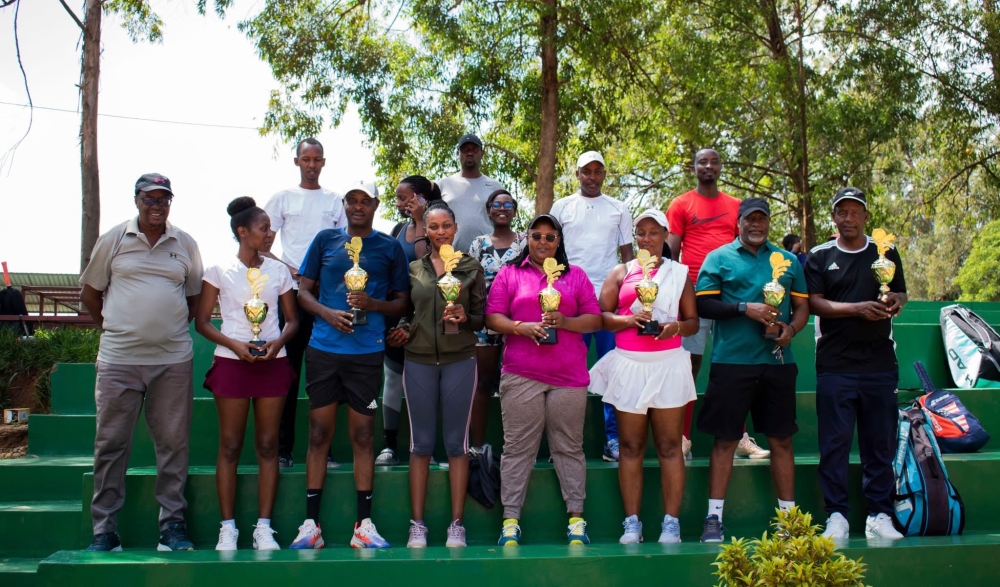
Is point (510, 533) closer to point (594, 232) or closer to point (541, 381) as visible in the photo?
point (541, 381)

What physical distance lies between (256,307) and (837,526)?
3530 millimetres

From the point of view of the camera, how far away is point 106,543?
4520 millimetres

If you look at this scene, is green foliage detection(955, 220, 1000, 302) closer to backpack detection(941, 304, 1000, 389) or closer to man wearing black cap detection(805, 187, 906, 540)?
backpack detection(941, 304, 1000, 389)

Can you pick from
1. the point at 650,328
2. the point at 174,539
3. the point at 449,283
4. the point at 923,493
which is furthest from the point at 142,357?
the point at 923,493

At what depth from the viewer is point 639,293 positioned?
456 cm

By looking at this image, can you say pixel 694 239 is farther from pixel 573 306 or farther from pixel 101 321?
pixel 101 321

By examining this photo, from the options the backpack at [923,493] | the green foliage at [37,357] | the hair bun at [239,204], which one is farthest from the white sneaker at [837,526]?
the green foliage at [37,357]

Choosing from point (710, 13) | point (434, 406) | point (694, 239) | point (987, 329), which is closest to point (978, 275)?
point (710, 13)

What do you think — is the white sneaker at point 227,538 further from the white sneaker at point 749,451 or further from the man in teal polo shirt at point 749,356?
the white sneaker at point 749,451

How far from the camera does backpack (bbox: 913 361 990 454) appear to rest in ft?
17.9

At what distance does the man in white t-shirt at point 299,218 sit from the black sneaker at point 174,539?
84 centimetres

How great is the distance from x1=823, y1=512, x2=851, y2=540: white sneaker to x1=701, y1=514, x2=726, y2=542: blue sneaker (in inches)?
23.1

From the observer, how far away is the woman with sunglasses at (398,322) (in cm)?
528

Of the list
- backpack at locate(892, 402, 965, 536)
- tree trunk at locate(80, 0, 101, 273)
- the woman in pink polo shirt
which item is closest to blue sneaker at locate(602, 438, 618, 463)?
the woman in pink polo shirt
